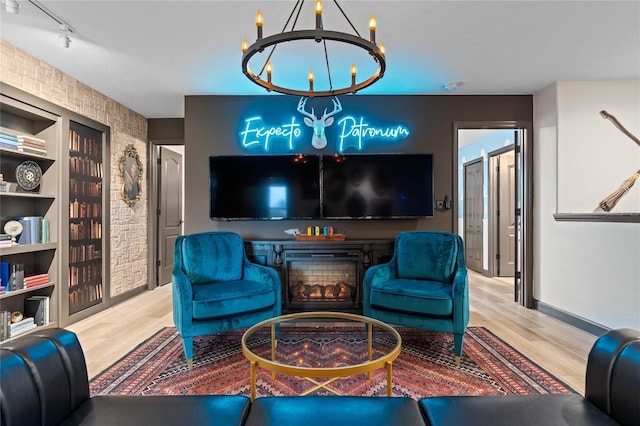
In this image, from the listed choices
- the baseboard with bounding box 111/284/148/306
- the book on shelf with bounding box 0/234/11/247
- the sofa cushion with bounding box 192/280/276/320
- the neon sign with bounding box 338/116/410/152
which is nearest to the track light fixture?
the book on shelf with bounding box 0/234/11/247

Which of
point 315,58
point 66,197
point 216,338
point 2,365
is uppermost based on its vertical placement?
point 315,58

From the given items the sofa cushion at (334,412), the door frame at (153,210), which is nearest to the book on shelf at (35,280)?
the door frame at (153,210)

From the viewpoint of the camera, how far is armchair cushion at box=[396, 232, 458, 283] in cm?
280

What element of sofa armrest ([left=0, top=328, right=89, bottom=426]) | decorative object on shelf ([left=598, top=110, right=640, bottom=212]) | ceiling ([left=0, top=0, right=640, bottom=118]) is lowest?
sofa armrest ([left=0, top=328, right=89, bottom=426])

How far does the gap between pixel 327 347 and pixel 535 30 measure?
2.88 metres

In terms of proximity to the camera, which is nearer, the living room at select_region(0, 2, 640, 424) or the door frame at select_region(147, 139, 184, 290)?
the living room at select_region(0, 2, 640, 424)

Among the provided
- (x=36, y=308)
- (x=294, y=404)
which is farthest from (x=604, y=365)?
(x=36, y=308)

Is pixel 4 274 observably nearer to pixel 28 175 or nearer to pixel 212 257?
pixel 28 175

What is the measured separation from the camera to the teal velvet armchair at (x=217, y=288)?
91.2 inches

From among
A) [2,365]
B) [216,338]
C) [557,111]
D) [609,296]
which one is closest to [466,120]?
[557,111]

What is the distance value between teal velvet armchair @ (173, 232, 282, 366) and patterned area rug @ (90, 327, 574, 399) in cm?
23

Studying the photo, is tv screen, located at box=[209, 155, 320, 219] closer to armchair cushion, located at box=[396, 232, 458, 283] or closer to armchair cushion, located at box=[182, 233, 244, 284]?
armchair cushion, located at box=[182, 233, 244, 284]

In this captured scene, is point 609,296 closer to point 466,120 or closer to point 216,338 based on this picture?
point 466,120

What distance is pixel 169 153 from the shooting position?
5062 mm
